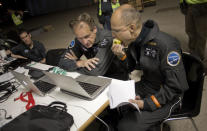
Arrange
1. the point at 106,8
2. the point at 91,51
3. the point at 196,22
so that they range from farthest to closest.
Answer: the point at 106,8, the point at 196,22, the point at 91,51

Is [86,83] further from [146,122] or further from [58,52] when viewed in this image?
[58,52]

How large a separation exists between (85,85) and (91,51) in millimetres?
585

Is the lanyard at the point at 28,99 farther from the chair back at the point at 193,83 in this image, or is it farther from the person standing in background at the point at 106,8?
the person standing in background at the point at 106,8

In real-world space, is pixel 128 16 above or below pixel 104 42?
above

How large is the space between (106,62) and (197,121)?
1.16 m

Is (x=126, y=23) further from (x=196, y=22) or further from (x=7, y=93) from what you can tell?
(x=196, y=22)

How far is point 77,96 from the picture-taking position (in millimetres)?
1241

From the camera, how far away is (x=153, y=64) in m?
1.23

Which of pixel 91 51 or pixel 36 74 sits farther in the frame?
pixel 91 51

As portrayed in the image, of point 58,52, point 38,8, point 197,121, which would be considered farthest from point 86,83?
point 38,8

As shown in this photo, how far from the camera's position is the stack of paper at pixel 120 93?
1.08 metres

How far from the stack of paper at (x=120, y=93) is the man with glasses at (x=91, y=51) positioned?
306 mm

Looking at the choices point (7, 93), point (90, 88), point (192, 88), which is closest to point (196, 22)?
point (192, 88)


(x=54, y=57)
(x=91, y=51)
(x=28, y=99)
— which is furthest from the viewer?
(x=54, y=57)
